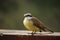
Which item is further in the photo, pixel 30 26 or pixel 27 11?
pixel 27 11

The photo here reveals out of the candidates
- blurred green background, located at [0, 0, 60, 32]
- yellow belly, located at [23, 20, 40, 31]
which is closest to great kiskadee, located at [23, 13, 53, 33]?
yellow belly, located at [23, 20, 40, 31]

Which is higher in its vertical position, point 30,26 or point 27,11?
point 27,11

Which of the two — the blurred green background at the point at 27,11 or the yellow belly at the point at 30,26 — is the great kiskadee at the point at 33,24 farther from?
the blurred green background at the point at 27,11

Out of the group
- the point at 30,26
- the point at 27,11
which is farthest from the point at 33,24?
the point at 27,11

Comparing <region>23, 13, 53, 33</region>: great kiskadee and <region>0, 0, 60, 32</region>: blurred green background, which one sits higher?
<region>0, 0, 60, 32</region>: blurred green background

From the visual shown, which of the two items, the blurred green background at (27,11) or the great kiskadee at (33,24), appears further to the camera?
the blurred green background at (27,11)

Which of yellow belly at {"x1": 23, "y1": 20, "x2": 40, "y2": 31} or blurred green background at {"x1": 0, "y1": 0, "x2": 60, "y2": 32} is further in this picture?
blurred green background at {"x1": 0, "y1": 0, "x2": 60, "y2": 32}

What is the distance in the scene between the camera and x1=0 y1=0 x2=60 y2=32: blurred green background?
1144 cm

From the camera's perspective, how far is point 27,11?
11562 millimetres

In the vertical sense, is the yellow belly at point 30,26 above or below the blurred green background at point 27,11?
below

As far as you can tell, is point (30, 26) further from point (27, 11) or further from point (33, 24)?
point (27, 11)

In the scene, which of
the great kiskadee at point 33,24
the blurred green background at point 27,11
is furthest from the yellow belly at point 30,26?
the blurred green background at point 27,11

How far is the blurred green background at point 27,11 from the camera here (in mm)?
11438

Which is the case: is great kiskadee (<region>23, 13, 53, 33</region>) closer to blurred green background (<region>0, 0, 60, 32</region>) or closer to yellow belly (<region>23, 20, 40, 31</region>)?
yellow belly (<region>23, 20, 40, 31</region>)
